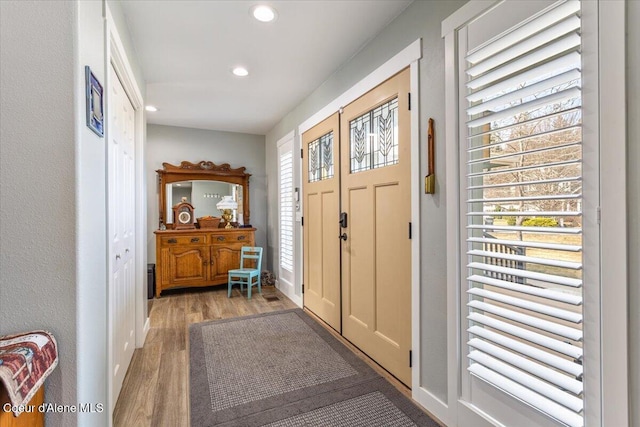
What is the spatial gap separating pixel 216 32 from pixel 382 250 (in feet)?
6.46

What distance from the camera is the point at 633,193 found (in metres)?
1.00

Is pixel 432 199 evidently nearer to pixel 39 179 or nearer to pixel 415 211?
pixel 415 211

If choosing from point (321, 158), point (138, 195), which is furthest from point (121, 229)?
point (321, 158)

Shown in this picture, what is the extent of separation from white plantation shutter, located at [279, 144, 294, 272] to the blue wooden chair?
350mm

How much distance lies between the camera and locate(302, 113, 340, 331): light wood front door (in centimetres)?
293

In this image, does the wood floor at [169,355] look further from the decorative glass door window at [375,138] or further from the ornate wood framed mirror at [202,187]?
the decorative glass door window at [375,138]

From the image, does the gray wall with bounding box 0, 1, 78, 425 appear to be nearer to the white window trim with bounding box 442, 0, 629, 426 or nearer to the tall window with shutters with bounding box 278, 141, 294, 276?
the white window trim with bounding box 442, 0, 629, 426

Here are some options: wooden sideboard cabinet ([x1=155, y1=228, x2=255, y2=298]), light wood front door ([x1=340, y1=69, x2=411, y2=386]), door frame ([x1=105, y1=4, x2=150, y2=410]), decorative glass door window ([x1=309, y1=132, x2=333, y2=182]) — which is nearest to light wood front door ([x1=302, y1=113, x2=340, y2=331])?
decorative glass door window ([x1=309, y1=132, x2=333, y2=182])

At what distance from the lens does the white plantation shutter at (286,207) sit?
4.12 metres

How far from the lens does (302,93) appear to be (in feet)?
11.3

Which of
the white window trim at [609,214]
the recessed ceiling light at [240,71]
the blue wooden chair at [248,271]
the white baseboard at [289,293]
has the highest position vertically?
the recessed ceiling light at [240,71]

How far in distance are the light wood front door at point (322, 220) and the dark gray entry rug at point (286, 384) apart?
Result: 1.21ft

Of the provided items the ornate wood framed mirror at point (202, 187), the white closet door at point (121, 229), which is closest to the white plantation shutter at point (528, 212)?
the white closet door at point (121, 229)

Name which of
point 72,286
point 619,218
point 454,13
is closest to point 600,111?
point 619,218
